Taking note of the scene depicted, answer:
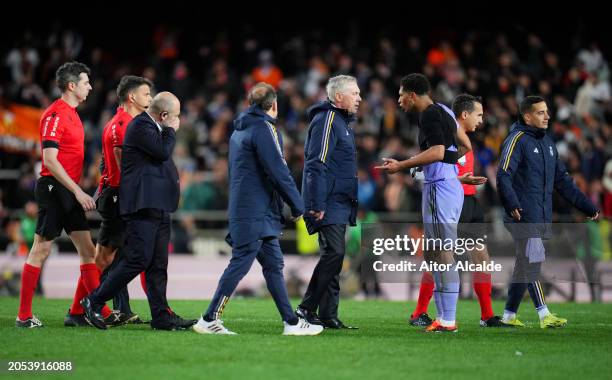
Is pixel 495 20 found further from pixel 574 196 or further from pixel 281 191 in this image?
pixel 281 191

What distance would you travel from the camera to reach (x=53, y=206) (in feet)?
31.5

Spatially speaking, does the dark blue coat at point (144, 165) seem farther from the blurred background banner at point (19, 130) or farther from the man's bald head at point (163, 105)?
the blurred background banner at point (19, 130)

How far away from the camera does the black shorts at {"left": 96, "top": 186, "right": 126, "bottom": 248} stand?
9.87 meters

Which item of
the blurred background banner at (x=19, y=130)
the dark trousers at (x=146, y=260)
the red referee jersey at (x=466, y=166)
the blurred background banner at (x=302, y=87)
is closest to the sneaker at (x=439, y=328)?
the red referee jersey at (x=466, y=166)

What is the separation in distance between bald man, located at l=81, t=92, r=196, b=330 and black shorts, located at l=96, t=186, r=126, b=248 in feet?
1.77

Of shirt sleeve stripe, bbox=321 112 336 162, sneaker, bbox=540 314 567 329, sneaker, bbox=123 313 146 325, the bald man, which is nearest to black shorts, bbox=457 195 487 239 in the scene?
sneaker, bbox=540 314 567 329

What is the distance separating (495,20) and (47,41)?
11.1 m

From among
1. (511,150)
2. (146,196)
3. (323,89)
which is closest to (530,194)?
(511,150)

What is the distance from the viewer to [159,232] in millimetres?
9461

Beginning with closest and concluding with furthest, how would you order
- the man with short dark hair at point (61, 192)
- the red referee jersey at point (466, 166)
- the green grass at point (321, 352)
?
the green grass at point (321, 352), the man with short dark hair at point (61, 192), the red referee jersey at point (466, 166)

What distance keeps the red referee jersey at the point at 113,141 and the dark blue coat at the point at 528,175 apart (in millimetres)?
3617

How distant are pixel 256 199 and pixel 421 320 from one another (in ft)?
8.38

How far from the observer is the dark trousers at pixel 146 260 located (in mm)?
9156

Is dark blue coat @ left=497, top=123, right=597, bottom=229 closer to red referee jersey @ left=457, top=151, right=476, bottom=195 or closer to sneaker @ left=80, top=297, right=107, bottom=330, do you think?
red referee jersey @ left=457, top=151, right=476, bottom=195
